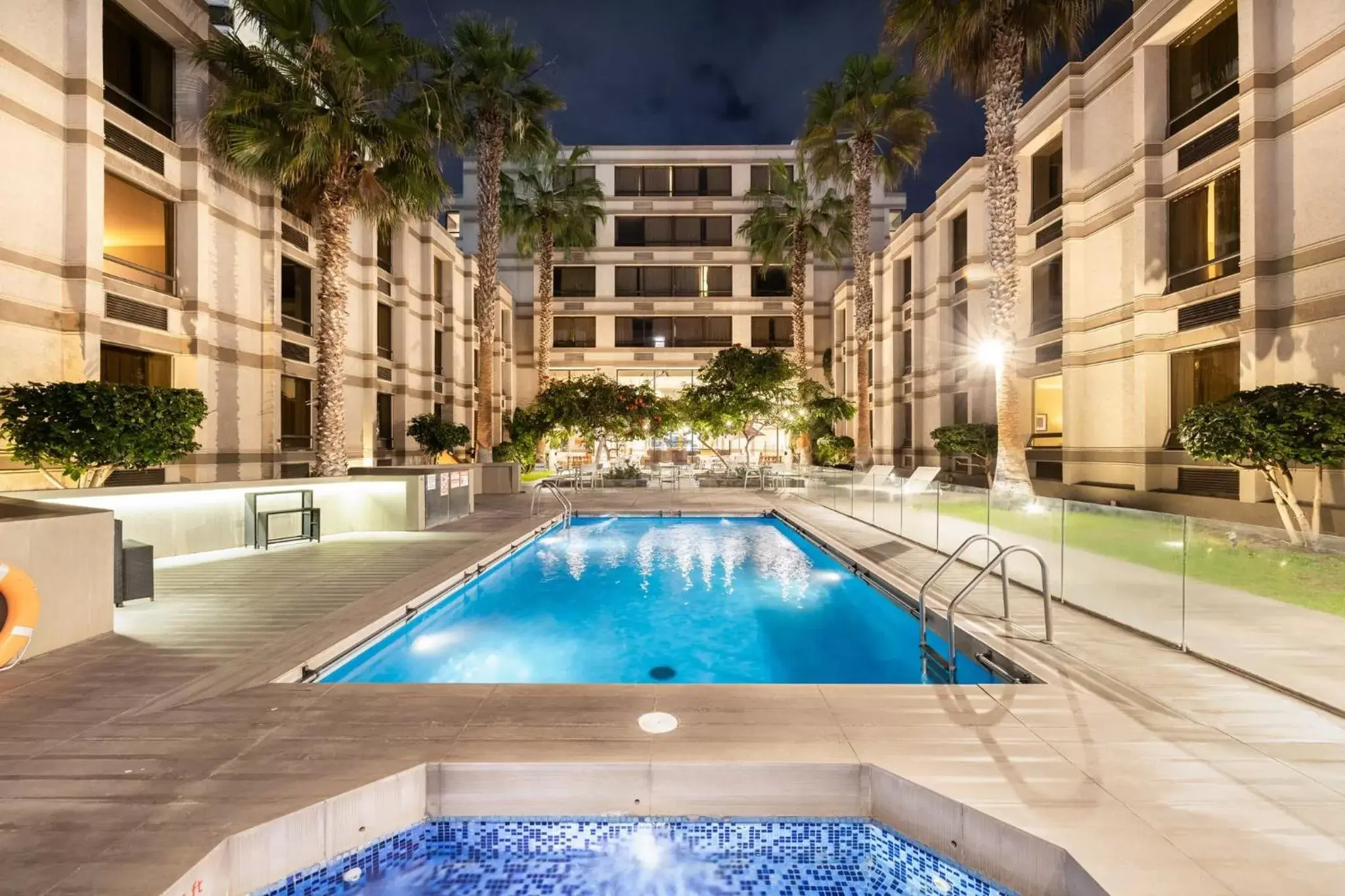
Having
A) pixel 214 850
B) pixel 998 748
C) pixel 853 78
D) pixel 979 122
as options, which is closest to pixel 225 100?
pixel 214 850

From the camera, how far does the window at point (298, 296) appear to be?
1947cm

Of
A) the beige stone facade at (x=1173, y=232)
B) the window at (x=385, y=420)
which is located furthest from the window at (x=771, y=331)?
the window at (x=385, y=420)

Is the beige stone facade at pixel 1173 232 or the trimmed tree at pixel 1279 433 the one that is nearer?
the trimmed tree at pixel 1279 433

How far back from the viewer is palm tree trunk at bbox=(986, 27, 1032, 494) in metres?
14.3

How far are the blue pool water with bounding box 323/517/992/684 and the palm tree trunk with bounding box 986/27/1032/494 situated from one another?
18.1 feet

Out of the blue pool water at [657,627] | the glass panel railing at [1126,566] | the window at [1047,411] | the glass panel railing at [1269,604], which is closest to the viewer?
the glass panel railing at [1269,604]

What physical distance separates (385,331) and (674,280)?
1965cm

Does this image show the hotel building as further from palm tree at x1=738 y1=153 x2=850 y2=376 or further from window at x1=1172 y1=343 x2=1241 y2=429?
window at x1=1172 y1=343 x2=1241 y2=429

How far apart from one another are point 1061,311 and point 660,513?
13.6 m

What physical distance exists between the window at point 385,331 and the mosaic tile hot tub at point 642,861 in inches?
930

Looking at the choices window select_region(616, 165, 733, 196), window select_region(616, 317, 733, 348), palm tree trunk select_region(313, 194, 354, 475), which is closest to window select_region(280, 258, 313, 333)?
palm tree trunk select_region(313, 194, 354, 475)

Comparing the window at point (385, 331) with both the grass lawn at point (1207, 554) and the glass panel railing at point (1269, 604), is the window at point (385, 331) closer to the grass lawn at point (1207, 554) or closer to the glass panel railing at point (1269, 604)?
the grass lawn at point (1207, 554)

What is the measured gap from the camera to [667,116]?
85188 mm

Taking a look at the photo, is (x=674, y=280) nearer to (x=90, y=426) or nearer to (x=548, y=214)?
(x=548, y=214)
